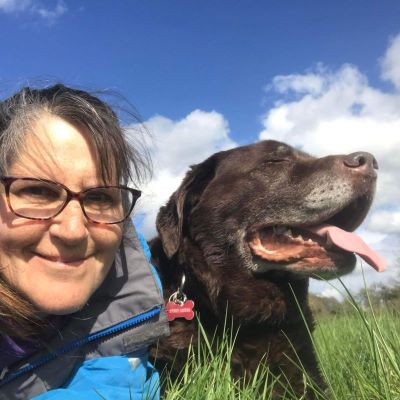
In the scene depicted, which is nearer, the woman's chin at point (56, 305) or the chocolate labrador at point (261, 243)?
the woman's chin at point (56, 305)

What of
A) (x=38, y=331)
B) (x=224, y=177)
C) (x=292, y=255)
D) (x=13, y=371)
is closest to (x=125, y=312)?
(x=38, y=331)

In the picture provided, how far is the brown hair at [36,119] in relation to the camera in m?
2.08

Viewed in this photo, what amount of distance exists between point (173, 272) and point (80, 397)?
1.31m

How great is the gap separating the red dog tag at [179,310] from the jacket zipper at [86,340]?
1.65ft

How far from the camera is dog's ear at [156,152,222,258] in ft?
10.8

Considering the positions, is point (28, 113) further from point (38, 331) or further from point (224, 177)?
point (224, 177)

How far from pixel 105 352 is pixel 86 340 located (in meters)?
0.11

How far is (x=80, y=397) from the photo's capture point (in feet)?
6.81

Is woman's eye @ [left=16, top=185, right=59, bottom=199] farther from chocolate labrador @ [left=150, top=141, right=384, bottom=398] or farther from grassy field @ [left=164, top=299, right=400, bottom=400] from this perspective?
chocolate labrador @ [left=150, top=141, right=384, bottom=398]

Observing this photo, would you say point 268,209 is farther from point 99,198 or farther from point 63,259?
point 63,259

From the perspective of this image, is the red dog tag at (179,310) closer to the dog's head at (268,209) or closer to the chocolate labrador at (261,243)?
the chocolate labrador at (261,243)

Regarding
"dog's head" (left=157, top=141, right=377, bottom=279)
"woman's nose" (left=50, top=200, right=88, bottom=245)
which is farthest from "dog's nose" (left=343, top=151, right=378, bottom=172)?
"woman's nose" (left=50, top=200, right=88, bottom=245)

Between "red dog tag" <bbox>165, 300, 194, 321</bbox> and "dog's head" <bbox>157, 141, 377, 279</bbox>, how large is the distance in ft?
1.23

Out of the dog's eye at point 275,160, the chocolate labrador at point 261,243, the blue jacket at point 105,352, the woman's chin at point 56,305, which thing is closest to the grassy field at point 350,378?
the blue jacket at point 105,352
